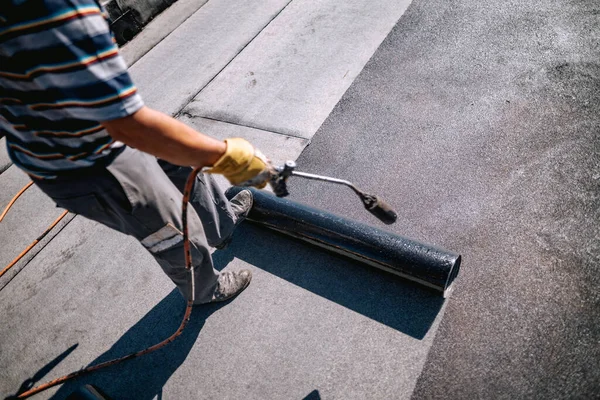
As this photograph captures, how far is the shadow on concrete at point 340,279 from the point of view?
7.59 ft

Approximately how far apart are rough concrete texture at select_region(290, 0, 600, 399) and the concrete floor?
0.04ft

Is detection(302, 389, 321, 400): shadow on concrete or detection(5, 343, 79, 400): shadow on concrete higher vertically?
detection(5, 343, 79, 400): shadow on concrete

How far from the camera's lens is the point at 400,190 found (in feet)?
9.52

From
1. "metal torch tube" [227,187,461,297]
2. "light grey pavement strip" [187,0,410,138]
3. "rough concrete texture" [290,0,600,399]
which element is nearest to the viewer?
"rough concrete texture" [290,0,600,399]

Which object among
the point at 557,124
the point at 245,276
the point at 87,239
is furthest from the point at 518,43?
the point at 87,239

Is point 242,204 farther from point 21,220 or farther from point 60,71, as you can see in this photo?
point 21,220

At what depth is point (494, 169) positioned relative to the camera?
9.54ft

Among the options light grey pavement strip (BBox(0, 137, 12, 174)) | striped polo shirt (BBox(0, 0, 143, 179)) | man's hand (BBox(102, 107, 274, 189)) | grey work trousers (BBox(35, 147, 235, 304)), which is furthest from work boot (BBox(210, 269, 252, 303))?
light grey pavement strip (BBox(0, 137, 12, 174))

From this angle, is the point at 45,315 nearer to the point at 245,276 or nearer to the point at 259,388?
the point at 245,276

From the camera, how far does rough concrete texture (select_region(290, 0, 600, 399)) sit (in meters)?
2.08

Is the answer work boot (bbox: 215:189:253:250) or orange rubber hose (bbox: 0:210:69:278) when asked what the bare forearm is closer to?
work boot (bbox: 215:189:253:250)

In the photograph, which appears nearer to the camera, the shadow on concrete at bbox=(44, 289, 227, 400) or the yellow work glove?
the yellow work glove

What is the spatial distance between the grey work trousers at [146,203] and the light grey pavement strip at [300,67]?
1.63 metres

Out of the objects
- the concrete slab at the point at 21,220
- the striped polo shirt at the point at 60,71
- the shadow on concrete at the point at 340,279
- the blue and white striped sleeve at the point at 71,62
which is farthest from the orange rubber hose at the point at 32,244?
the blue and white striped sleeve at the point at 71,62
